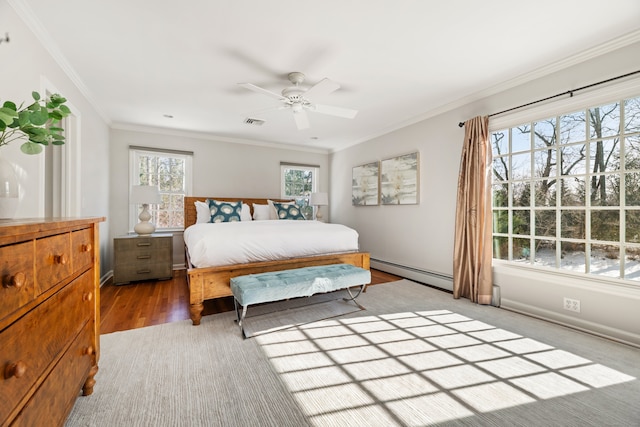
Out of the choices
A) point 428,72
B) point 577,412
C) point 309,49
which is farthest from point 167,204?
point 577,412

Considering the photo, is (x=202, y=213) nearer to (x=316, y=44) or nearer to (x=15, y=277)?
(x=316, y=44)

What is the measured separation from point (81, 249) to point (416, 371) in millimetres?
→ 2016

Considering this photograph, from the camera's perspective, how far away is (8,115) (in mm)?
925

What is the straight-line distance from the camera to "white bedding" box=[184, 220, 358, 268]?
8.79 feet

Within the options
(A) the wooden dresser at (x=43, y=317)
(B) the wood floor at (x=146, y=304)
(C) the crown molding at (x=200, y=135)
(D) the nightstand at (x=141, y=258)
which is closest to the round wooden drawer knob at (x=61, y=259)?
(A) the wooden dresser at (x=43, y=317)

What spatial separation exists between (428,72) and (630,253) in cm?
230

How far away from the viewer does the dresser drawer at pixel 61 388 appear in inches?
A: 34.5

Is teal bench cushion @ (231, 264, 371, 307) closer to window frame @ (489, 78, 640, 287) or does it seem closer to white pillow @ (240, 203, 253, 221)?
window frame @ (489, 78, 640, 287)

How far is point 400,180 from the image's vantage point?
434cm

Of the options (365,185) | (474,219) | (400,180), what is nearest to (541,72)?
(474,219)

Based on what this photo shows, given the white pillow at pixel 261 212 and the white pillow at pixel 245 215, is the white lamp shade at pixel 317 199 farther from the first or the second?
the white pillow at pixel 245 215

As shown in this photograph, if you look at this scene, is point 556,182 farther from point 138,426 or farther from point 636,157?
point 138,426

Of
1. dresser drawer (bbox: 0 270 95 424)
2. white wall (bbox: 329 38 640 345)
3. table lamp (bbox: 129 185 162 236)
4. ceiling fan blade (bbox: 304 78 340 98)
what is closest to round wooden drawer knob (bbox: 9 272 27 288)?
dresser drawer (bbox: 0 270 95 424)

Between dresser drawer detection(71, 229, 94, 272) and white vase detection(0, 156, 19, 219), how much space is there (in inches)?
9.9
